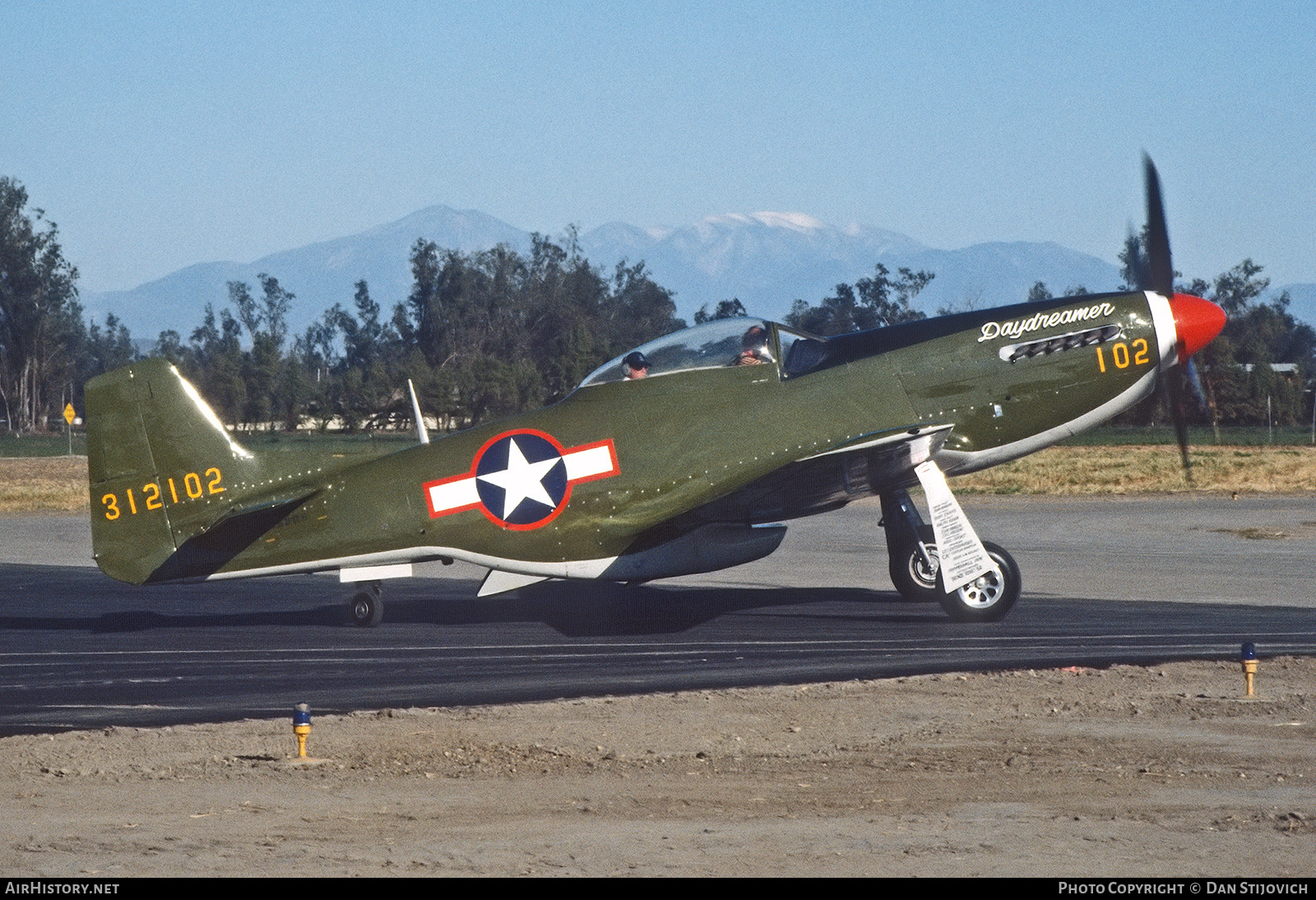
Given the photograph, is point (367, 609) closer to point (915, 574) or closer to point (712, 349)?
point (712, 349)

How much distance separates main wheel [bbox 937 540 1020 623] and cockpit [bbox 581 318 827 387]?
8.58 feet

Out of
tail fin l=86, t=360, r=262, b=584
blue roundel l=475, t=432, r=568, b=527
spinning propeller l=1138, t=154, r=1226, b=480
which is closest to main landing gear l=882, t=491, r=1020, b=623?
spinning propeller l=1138, t=154, r=1226, b=480

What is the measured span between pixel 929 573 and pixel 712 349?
12.1 ft

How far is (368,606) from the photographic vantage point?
589 inches

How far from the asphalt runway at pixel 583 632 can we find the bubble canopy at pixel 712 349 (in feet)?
8.76

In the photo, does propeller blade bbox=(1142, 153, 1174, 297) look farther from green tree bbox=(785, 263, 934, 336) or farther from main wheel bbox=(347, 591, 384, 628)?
green tree bbox=(785, 263, 934, 336)


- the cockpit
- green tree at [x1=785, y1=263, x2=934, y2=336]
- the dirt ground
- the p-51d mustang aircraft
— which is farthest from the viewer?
green tree at [x1=785, y1=263, x2=934, y2=336]

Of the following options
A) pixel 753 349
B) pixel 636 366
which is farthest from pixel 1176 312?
pixel 636 366

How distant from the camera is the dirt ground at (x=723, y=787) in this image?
6.27 meters

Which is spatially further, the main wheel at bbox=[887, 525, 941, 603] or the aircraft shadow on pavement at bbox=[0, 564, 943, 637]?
the main wheel at bbox=[887, 525, 941, 603]

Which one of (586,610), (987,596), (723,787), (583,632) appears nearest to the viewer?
(723,787)

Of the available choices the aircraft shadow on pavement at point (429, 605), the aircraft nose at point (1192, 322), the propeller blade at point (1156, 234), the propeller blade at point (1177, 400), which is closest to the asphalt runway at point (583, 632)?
the aircraft shadow on pavement at point (429, 605)

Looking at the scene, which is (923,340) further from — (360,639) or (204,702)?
(204,702)

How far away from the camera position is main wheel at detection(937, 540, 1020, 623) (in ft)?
46.6
